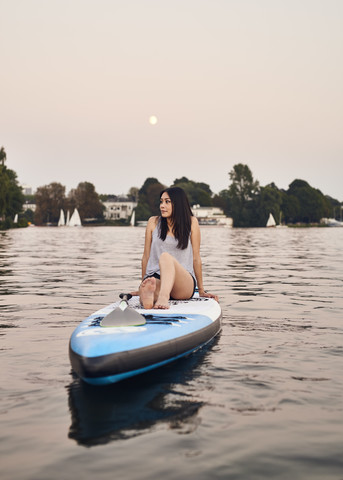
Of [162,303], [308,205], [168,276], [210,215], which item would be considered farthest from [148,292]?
[210,215]

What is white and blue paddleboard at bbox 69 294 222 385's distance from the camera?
5.18 meters

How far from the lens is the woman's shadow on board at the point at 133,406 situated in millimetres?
4504

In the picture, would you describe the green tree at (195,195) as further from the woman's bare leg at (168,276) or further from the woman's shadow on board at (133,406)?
the woman's shadow on board at (133,406)

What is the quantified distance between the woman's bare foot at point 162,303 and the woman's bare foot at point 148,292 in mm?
75

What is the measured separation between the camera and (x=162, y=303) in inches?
276

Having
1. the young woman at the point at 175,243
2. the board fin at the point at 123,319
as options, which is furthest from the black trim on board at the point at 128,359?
the young woman at the point at 175,243

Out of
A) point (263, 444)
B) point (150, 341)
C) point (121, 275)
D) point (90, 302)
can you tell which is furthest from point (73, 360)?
point (121, 275)

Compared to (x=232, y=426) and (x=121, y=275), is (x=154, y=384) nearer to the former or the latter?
(x=232, y=426)

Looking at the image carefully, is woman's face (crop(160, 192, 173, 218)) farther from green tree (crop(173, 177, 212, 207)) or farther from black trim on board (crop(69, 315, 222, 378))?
green tree (crop(173, 177, 212, 207))

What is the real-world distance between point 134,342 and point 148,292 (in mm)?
1555

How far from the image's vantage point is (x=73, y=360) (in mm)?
5406

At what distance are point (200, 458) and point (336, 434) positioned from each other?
1170mm

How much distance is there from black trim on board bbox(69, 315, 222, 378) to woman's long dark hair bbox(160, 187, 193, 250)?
66.2 inches

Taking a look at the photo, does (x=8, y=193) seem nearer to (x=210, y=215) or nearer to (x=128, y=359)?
(x=128, y=359)
